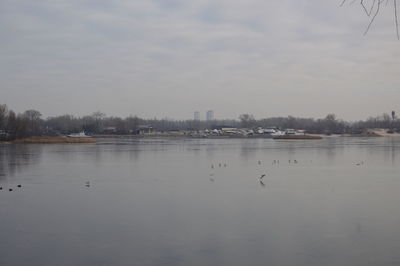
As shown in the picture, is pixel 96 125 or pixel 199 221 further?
pixel 96 125

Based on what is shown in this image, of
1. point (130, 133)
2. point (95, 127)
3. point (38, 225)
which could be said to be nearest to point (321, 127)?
point (130, 133)

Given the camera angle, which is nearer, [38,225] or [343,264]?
[343,264]

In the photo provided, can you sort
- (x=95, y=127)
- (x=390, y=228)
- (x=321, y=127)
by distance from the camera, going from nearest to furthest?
(x=390, y=228)
(x=95, y=127)
(x=321, y=127)

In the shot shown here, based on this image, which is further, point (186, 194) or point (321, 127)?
point (321, 127)

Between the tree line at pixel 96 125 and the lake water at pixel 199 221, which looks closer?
the lake water at pixel 199 221

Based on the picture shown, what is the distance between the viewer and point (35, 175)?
18.6 metres

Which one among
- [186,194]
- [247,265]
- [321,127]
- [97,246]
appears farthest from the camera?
[321,127]

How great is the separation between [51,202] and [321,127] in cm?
10880

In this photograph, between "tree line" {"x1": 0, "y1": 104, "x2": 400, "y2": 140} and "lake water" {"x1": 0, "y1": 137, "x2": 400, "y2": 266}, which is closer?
"lake water" {"x1": 0, "y1": 137, "x2": 400, "y2": 266}

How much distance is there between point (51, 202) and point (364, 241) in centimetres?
826

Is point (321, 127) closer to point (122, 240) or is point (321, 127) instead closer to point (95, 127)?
point (95, 127)

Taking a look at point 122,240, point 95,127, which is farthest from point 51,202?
point 95,127

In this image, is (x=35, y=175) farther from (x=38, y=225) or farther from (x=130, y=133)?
(x=130, y=133)

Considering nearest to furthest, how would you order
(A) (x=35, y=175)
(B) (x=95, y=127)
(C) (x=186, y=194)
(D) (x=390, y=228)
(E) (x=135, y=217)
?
(D) (x=390, y=228) < (E) (x=135, y=217) < (C) (x=186, y=194) < (A) (x=35, y=175) < (B) (x=95, y=127)
